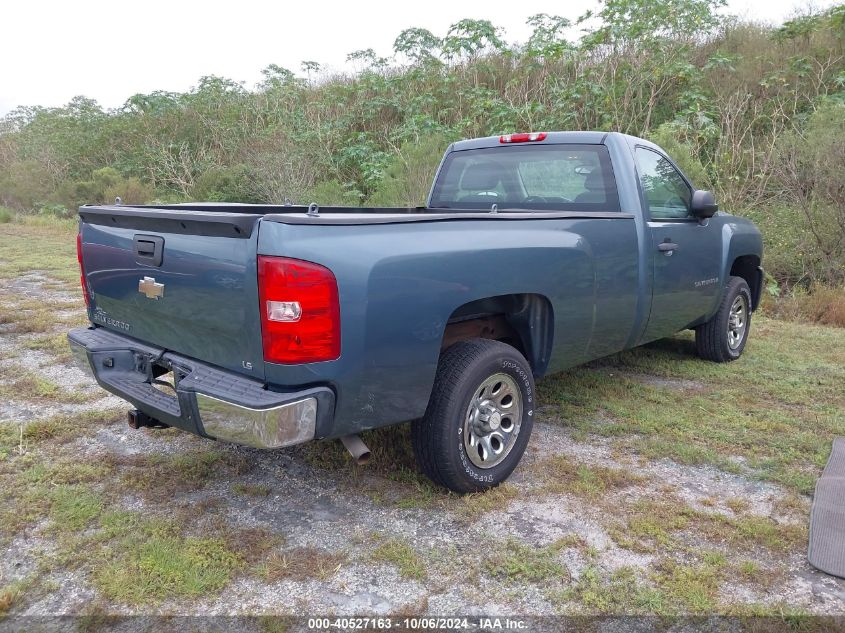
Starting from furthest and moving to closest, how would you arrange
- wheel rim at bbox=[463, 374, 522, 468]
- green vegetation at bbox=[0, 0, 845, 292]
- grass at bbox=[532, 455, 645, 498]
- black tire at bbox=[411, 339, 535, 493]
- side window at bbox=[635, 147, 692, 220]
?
green vegetation at bbox=[0, 0, 845, 292], side window at bbox=[635, 147, 692, 220], grass at bbox=[532, 455, 645, 498], wheel rim at bbox=[463, 374, 522, 468], black tire at bbox=[411, 339, 535, 493]

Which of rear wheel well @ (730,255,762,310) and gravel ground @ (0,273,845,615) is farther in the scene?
rear wheel well @ (730,255,762,310)

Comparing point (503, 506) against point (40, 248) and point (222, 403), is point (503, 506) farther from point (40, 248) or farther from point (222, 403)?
point (40, 248)

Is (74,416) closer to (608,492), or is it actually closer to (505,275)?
(505,275)

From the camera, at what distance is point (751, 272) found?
6285mm

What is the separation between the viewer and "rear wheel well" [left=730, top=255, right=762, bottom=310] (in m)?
6.09

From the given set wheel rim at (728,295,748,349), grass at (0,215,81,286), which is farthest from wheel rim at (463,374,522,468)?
grass at (0,215,81,286)

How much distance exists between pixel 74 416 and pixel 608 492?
10.7ft

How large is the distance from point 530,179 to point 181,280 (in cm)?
266

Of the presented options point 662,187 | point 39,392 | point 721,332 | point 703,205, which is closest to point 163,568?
point 39,392

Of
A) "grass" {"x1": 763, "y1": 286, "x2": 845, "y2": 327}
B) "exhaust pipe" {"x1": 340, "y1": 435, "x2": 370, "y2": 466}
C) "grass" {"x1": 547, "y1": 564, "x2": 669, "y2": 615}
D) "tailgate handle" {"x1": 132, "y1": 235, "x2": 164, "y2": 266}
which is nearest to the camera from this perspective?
"grass" {"x1": 547, "y1": 564, "x2": 669, "y2": 615}

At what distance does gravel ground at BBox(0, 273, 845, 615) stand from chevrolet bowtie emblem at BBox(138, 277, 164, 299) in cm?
101

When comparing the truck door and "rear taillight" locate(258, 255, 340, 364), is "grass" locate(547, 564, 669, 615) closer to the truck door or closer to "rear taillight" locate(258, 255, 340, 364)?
"rear taillight" locate(258, 255, 340, 364)

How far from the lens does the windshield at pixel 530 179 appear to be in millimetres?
4418

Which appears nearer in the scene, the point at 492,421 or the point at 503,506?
the point at 503,506
